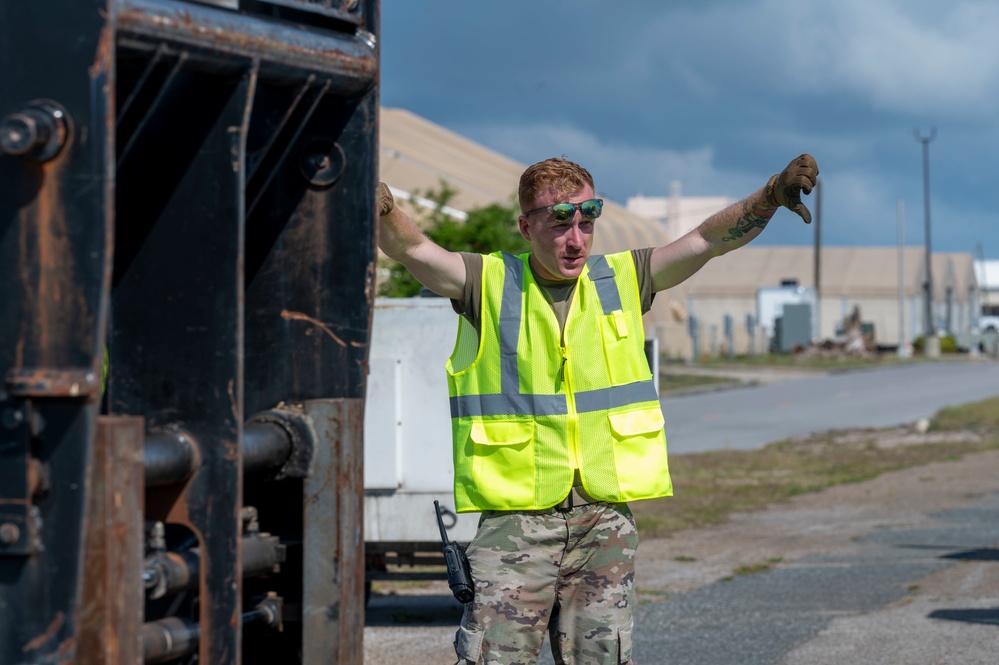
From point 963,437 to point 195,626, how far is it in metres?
20.7

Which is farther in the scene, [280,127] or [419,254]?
[419,254]

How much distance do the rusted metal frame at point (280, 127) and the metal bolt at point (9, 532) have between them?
3.38 feet

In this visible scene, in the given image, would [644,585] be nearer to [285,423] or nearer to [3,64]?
[285,423]

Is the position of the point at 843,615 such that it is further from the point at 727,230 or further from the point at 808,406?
the point at 808,406

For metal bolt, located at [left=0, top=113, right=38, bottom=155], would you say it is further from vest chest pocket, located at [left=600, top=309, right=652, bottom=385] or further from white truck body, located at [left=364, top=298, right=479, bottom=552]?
white truck body, located at [left=364, top=298, right=479, bottom=552]

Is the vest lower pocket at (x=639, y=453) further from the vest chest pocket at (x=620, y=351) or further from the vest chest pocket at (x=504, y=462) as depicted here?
the vest chest pocket at (x=504, y=462)

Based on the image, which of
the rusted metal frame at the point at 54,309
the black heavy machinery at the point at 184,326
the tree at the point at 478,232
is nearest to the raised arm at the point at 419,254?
the black heavy machinery at the point at 184,326

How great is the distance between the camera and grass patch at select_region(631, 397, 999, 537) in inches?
543

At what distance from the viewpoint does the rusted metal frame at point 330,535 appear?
2.97 meters

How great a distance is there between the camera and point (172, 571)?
2557 mm

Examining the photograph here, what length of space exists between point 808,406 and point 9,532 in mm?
27927

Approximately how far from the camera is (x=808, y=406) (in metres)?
29.3

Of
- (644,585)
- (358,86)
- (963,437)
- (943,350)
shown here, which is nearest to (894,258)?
(943,350)

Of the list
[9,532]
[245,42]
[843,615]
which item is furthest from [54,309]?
[843,615]
